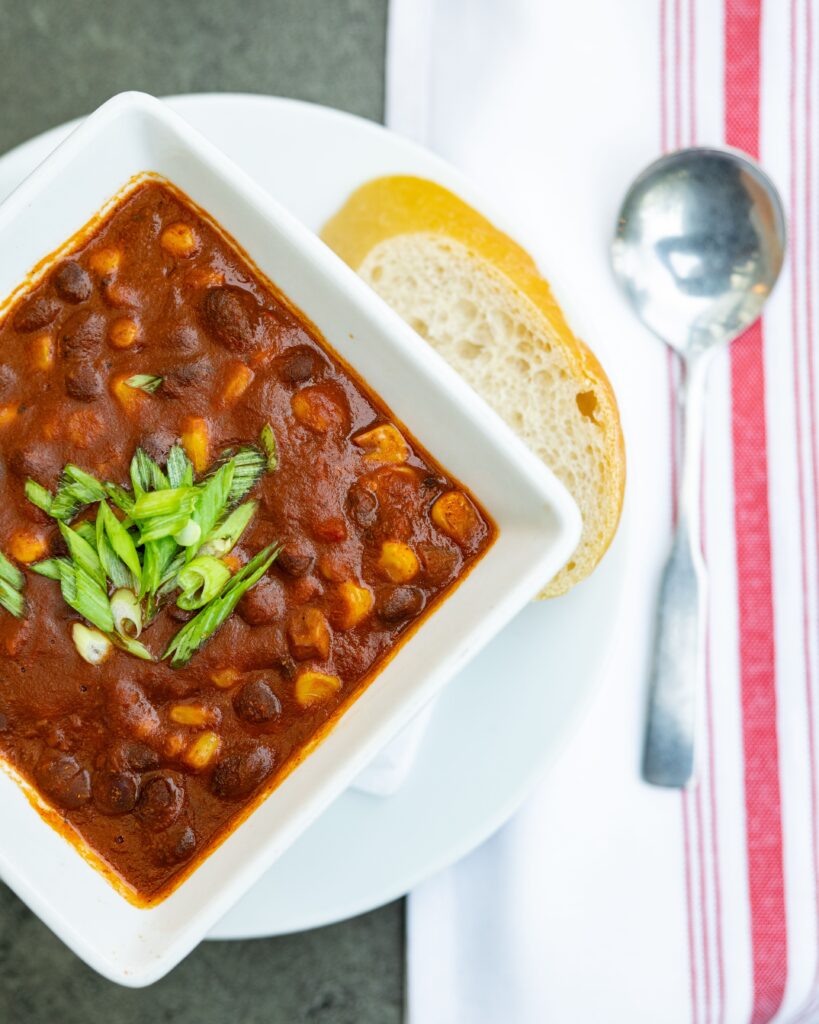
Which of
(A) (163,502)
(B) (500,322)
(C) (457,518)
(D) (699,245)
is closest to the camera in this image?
(A) (163,502)

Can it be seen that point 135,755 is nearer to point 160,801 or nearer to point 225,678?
point 160,801

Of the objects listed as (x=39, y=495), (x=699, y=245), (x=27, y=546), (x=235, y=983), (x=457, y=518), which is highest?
(x=699, y=245)

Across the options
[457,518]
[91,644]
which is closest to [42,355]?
[91,644]

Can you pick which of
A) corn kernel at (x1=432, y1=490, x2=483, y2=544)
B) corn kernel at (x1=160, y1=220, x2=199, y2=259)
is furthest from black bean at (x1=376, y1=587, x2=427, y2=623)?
corn kernel at (x1=160, y1=220, x2=199, y2=259)

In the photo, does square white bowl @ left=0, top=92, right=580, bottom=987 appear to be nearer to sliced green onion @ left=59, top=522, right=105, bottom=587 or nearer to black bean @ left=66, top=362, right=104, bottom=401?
black bean @ left=66, top=362, right=104, bottom=401

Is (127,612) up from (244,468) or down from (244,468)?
down

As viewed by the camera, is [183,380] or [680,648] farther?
[680,648]

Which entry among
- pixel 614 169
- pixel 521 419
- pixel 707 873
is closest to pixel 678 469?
pixel 521 419

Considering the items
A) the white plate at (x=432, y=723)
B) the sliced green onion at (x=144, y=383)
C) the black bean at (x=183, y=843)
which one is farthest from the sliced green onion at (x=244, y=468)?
the white plate at (x=432, y=723)
